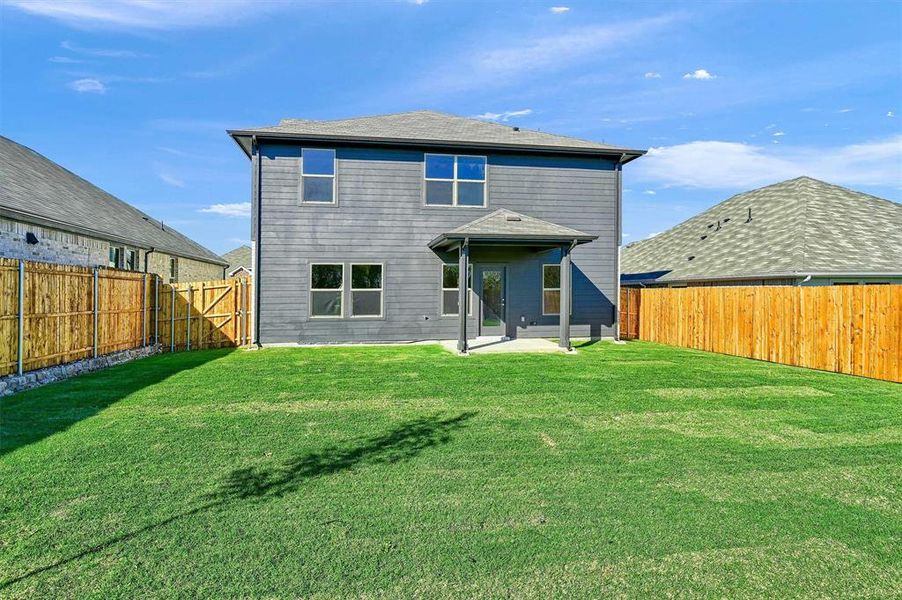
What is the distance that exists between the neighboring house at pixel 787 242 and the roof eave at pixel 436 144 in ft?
15.8

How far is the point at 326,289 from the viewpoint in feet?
46.0

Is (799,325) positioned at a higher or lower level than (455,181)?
lower

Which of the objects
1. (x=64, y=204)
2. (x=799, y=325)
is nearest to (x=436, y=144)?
(x=799, y=325)

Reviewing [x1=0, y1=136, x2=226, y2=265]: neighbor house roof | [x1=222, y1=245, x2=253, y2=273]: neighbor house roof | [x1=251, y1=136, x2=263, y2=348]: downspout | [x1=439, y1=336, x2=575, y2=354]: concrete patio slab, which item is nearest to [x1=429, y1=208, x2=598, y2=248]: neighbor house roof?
[x1=439, y1=336, x2=575, y2=354]: concrete patio slab

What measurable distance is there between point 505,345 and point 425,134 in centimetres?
658

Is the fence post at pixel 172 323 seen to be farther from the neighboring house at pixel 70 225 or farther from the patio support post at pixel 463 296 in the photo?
the patio support post at pixel 463 296

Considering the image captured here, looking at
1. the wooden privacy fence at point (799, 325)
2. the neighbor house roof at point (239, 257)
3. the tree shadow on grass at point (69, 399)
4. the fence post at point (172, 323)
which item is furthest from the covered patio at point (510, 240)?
the neighbor house roof at point (239, 257)

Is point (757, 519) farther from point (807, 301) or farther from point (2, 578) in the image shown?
point (807, 301)

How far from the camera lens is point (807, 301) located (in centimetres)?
1045

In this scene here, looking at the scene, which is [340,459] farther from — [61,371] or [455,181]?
[455,181]

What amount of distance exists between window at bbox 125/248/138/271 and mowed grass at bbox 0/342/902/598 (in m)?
10.8

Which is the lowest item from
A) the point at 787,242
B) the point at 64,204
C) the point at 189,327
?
the point at 189,327

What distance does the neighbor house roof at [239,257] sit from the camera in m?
37.0

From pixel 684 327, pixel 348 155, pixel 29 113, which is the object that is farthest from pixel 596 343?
pixel 29 113
